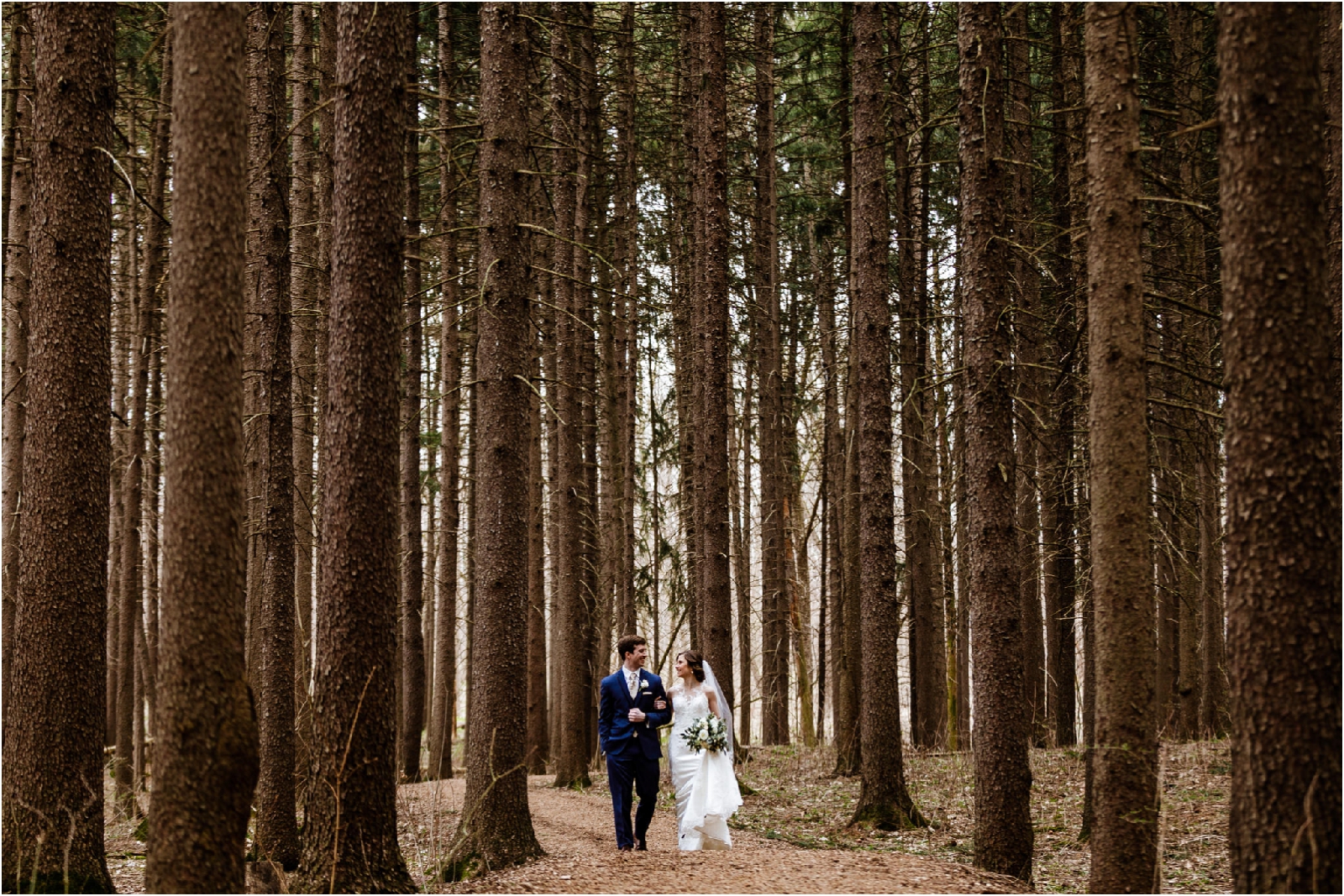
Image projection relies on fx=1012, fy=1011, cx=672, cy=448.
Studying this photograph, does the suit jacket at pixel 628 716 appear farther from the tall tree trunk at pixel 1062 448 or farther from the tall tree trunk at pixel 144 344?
the tall tree trunk at pixel 144 344

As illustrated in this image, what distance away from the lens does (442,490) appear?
17.2 m

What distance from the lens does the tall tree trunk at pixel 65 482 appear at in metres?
6.90

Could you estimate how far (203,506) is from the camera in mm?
5785

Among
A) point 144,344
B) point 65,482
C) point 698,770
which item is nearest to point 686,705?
point 698,770

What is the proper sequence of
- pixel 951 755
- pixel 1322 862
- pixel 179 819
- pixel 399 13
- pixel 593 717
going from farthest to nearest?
pixel 593 717
pixel 951 755
pixel 399 13
pixel 179 819
pixel 1322 862

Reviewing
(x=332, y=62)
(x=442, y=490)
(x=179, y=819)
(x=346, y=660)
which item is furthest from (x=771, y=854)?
(x=332, y=62)

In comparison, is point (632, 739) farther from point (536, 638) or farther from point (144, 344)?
point (144, 344)

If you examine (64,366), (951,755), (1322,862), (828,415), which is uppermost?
(828,415)

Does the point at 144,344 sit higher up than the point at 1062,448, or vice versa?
the point at 144,344

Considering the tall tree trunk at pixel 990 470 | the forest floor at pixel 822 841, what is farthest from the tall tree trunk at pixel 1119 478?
the tall tree trunk at pixel 990 470

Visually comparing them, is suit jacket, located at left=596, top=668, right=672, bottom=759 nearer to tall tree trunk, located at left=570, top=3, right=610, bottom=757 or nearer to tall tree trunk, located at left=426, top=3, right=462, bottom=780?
tall tree trunk, located at left=570, top=3, right=610, bottom=757

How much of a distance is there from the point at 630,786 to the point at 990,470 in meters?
4.71

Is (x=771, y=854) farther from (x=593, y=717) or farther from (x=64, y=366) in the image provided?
(x=593, y=717)

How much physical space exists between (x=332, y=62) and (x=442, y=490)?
7.13 meters
